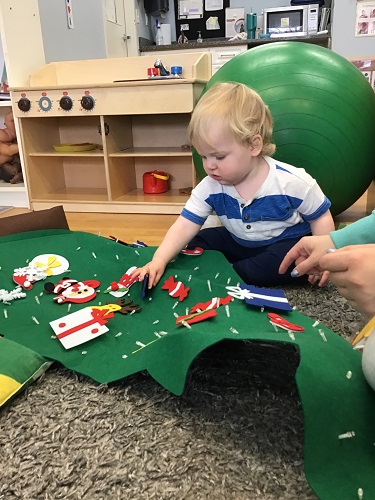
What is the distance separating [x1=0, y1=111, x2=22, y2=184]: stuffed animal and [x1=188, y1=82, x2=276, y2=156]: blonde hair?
60.7 inches

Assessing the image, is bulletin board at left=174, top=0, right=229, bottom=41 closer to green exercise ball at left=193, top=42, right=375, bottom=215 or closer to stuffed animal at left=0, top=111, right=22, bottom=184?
stuffed animal at left=0, top=111, right=22, bottom=184

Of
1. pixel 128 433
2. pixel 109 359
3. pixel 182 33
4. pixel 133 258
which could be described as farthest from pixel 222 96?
pixel 182 33

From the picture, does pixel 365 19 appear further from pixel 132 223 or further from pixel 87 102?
pixel 132 223

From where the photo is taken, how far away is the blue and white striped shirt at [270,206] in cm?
107

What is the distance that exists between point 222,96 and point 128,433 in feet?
2.32

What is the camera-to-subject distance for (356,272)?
0.56 metres

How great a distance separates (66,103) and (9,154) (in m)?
0.51

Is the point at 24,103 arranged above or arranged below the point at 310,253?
above

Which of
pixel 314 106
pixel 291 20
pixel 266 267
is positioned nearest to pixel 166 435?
pixel 266 267

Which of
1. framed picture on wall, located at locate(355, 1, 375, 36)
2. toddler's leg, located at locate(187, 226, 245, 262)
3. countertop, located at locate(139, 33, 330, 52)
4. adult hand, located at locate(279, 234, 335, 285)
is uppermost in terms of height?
framed picture on wall, located at locate(355, 1, 375, 36)

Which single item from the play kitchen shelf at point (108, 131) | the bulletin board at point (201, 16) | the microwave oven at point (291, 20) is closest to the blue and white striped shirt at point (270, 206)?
the play kitchen shelf at point (108, 131)

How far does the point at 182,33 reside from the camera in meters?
4.14

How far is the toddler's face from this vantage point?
96 cm

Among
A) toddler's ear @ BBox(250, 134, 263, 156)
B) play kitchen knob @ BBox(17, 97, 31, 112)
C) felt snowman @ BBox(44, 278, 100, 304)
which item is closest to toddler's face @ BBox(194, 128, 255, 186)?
toddler's ear @ BBox(250, 134, 263, 156)
